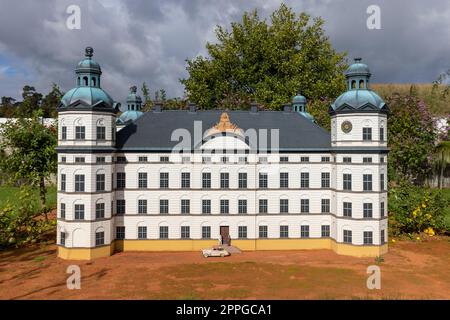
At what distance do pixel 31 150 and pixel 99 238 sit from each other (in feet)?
75.2

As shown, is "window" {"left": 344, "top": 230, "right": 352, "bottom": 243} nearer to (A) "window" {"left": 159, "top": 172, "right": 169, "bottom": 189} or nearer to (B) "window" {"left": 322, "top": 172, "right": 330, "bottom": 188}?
(B) "window" {"left": 322, "top": 172, "right": 330, "bottom": 188}

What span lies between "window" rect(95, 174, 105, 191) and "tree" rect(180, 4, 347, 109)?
105 ft

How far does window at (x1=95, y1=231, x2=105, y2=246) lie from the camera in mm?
37250

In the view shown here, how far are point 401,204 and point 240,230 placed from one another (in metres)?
22.0

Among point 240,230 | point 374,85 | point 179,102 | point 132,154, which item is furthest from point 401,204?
point 374,85

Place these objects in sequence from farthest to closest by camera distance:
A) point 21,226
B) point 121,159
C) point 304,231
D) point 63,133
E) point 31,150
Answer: point 31,150 → point 21,226 → point 304,231 → point 121,159 → point 63,133

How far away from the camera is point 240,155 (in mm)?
40344

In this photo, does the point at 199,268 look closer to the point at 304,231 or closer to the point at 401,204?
the point at 304,231

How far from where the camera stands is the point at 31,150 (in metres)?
52.7

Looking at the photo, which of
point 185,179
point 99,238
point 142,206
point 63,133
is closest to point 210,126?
point 185,179

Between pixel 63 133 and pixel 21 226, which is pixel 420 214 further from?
pixel 21 226

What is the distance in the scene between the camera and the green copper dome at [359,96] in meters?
38.0

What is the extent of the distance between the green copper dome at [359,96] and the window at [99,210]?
25.6 meters
